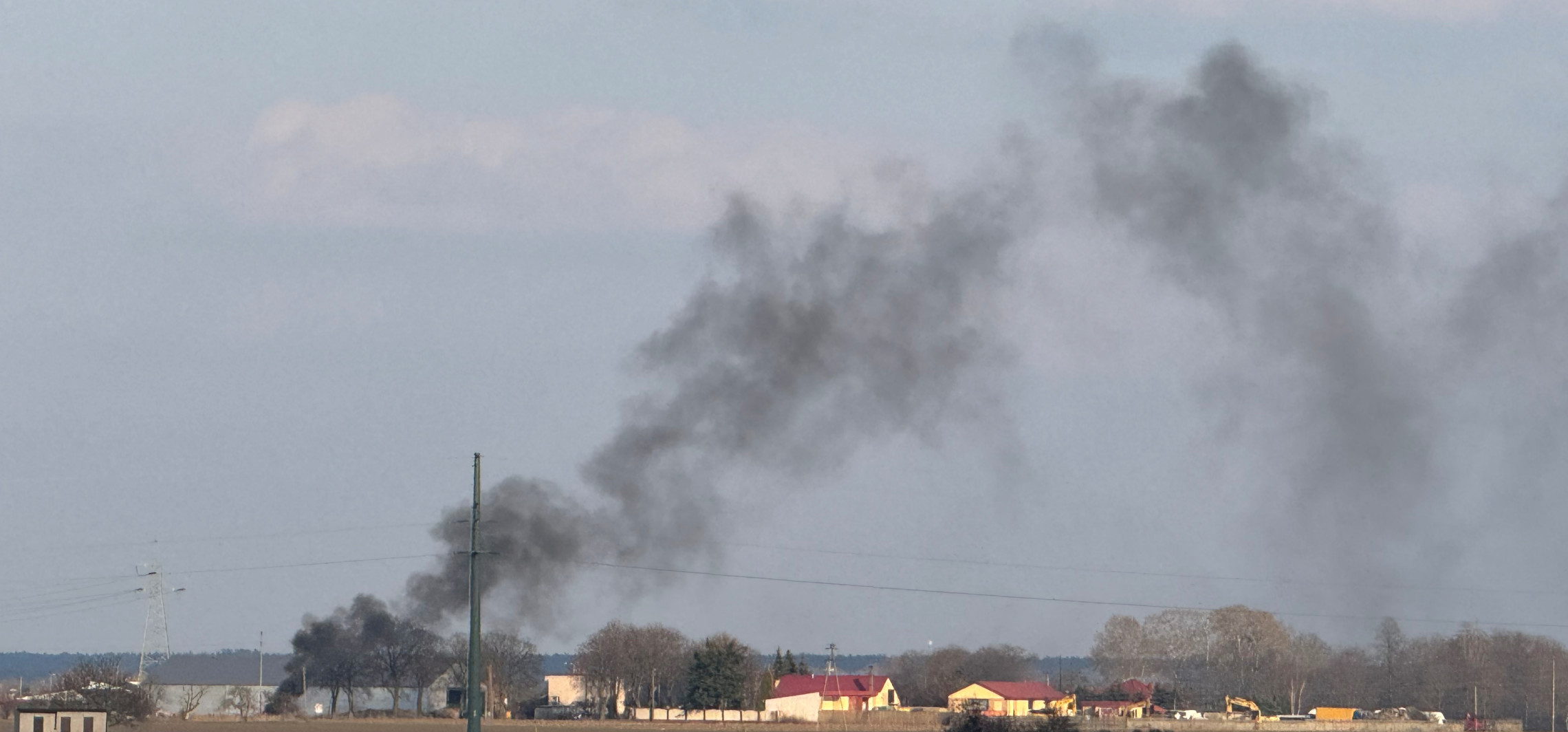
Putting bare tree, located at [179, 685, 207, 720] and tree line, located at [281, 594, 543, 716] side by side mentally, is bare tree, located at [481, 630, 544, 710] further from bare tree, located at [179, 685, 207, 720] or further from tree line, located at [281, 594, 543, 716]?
bare tree, located at [179, 685, 207, 720]

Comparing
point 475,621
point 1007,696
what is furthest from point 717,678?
point 475,621

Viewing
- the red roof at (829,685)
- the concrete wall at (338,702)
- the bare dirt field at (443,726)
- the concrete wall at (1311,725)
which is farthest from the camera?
the red roof at (829,685)

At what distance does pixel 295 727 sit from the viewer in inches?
4279

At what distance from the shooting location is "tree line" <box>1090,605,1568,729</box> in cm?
12750

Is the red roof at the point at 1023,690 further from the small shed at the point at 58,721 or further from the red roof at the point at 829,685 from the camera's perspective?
the small shed at the point at 58,721

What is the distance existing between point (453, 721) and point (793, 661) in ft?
148

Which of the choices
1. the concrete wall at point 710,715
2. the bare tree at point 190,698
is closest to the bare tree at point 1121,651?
the concrete wall at point 710,715

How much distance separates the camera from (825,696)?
5576 inches

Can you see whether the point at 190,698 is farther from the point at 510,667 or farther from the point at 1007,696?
the point at 1007,696

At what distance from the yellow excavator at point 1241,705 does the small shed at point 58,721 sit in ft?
249

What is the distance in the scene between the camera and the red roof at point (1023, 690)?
144m

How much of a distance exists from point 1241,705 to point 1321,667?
23.8 m

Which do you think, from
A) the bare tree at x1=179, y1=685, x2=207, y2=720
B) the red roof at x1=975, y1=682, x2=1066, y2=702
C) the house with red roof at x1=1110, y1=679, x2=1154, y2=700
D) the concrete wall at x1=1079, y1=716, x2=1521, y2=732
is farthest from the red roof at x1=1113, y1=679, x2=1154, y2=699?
the bare tree at x1=179, y1=685, x2=207, y2=720

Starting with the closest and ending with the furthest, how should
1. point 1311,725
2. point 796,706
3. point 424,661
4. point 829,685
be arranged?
point 1311,725, point 796,706, point 424,661, point 829,685
